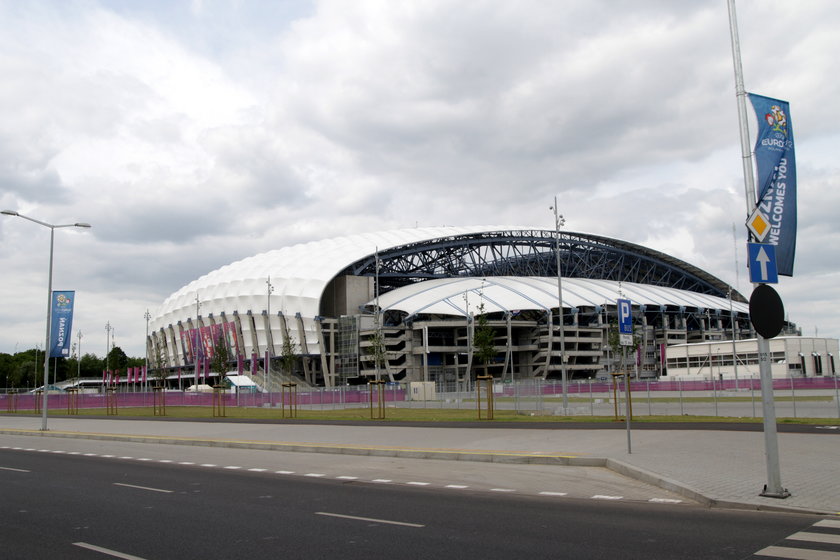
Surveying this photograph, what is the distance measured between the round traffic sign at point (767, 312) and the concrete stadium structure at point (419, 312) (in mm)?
75577

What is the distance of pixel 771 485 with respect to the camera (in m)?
10.9

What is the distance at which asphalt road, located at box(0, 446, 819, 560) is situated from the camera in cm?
821

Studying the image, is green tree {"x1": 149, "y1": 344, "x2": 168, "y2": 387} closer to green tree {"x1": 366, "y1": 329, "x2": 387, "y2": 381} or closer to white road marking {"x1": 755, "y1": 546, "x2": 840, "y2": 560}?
green tree {"x1": 366, "y1": 329, "x2": 387, "y2": 381}

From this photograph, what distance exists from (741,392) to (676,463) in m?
38.5

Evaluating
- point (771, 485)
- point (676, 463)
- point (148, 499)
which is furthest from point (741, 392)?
point (148, 499)

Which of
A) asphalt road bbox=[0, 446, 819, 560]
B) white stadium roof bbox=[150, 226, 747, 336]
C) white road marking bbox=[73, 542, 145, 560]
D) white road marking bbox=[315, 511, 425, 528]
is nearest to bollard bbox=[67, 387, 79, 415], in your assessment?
white stadium roof bbox=[150, 226, 747, 336]

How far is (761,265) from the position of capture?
37.7 feet

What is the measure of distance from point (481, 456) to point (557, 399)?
3519 cm

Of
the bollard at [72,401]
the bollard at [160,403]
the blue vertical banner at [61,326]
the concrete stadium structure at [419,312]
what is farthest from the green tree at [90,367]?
the blue vertical banner at [61,326]

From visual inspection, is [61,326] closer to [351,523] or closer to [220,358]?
[351,523]

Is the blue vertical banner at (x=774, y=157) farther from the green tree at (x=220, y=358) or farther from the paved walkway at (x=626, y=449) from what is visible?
the green tree at (x=220, y=358)

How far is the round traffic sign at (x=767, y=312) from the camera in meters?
11.0

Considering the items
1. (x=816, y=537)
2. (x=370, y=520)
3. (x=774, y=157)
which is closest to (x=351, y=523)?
(x=370, y=520)

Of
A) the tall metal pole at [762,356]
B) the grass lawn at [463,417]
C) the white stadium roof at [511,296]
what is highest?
the white stadium roof at [511,296]
